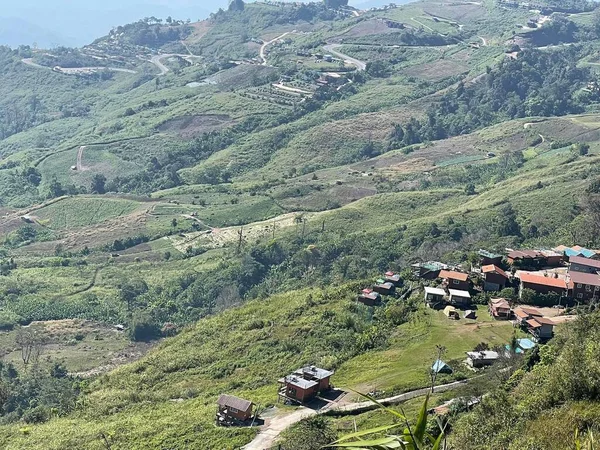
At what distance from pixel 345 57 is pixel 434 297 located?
131 metres

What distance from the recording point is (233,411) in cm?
3497

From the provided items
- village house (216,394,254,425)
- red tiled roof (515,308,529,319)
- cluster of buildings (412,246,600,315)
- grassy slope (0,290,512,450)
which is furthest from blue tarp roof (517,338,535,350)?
village house (216,394,254,425)

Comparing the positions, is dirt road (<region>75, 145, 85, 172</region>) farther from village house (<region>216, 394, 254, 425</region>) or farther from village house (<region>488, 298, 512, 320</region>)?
village house (<region>216, 394, 254, 425</region>)

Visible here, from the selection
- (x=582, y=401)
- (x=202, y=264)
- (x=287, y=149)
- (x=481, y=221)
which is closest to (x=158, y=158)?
(x=287, y=149)

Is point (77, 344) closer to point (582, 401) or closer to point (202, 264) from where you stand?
point (202, 264)

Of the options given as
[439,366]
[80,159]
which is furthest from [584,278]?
[80,159]

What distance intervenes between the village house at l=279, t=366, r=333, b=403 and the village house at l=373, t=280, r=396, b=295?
1453cm

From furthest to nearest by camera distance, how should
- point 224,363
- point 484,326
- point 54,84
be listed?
point 54,84 → point 224,363 → point 484,326

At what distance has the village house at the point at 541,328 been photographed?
38.2 m

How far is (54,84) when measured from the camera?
627 ft

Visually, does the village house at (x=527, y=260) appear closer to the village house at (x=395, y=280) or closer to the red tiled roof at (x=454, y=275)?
the red tiled roof at (x=454, y=275)

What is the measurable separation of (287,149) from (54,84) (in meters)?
94.8

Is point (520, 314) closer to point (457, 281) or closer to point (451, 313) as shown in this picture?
point (451, 313)

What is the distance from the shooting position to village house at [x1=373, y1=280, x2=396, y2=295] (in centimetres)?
5075
